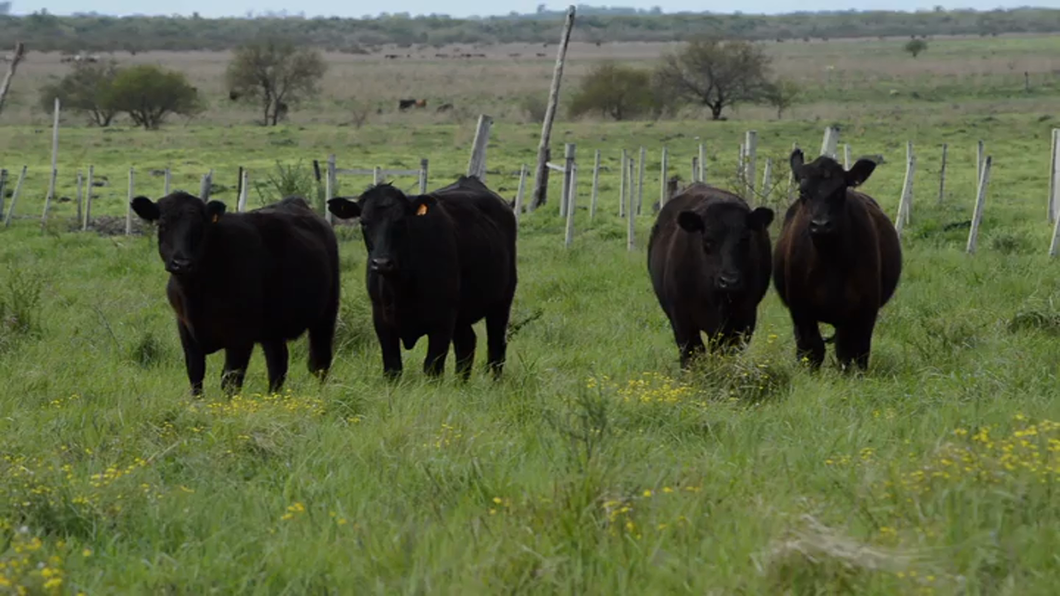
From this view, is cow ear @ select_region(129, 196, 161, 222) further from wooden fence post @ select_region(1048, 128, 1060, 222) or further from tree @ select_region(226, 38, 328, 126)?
tree @ select_region(226, 38, 328, 126)

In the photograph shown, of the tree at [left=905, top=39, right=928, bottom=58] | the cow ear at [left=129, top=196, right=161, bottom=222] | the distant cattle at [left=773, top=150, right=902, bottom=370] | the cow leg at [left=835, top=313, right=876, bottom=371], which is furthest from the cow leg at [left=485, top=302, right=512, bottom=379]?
the tree at [left=905, top=39, right=928, bottom=58]

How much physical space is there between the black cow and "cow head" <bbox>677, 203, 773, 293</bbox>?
8.43 ft

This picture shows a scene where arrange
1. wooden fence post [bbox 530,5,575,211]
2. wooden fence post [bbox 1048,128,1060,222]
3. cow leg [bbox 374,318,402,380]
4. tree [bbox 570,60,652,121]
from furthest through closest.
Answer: tree [bbox 570,60,652,121], wooden fence post [bbox 530,5,575,211], wooden fence post [bbox 1048,128,1060,222], cow leg [bbox 374,318,402,380]

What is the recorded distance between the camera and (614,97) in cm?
5738

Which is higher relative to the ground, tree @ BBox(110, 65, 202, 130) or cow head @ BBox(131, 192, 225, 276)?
tree @ BBox(110, 65, 202, 130)

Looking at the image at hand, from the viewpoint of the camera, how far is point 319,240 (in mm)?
9375

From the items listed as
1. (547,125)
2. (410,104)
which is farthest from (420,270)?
(410,104)

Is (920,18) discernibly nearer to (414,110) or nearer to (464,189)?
(414,110)

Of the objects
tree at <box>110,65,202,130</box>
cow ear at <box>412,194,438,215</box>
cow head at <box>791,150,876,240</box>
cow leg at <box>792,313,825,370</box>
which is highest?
tree at <box>110,65,202,130</box>

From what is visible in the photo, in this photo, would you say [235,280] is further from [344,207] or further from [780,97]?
[780,97]

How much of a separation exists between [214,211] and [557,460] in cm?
386

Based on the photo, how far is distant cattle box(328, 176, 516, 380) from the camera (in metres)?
8.69

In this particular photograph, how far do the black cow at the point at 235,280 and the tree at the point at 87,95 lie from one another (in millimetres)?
50599

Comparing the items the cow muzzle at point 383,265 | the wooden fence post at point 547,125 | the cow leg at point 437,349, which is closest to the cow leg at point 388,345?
the cow leg at point 437,349
